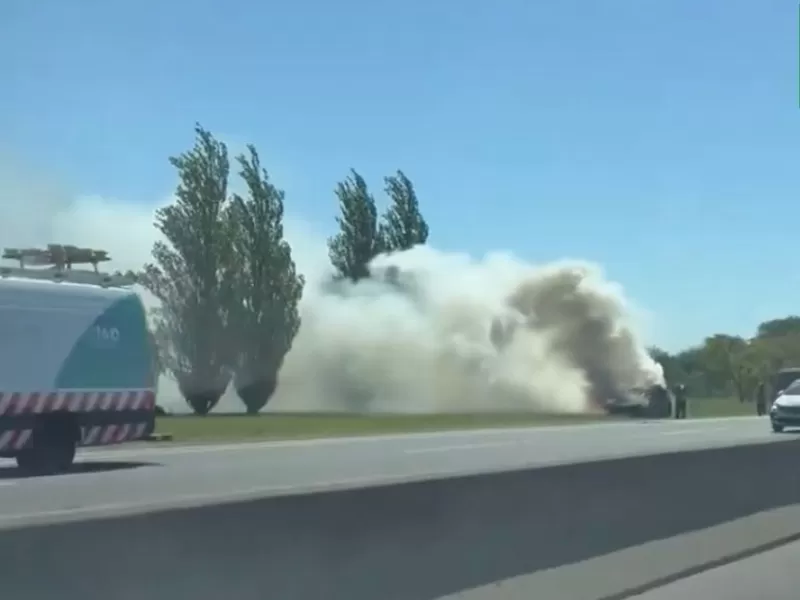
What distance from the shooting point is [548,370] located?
71.2 m

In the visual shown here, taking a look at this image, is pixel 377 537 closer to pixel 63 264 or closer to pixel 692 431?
pixel 63 264

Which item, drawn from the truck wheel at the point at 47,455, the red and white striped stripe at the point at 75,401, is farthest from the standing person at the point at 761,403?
the truck wheel at the point at 47,455

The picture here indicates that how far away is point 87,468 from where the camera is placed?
80.0 ft

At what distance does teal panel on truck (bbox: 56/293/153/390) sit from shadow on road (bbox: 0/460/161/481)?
132 centimetres

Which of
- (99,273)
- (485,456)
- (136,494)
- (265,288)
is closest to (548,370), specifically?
(265,288)

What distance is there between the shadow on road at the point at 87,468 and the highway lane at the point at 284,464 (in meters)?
0.03

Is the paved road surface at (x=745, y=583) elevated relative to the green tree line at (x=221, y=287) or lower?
lower

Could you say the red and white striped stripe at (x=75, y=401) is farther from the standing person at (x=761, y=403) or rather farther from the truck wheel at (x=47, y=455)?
the standing person at (x=761, y=403)

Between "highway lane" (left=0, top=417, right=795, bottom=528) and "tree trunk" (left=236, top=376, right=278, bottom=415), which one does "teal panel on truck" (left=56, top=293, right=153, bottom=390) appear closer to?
"highway lane" (left=0, top=417, right=795, bottom=528)

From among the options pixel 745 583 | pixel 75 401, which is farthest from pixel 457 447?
pixel 745 583

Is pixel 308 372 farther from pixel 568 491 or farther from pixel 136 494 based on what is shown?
pixel 568 491

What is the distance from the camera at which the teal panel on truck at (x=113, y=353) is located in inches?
912

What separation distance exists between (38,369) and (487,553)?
1376 cm

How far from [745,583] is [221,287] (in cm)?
4738
